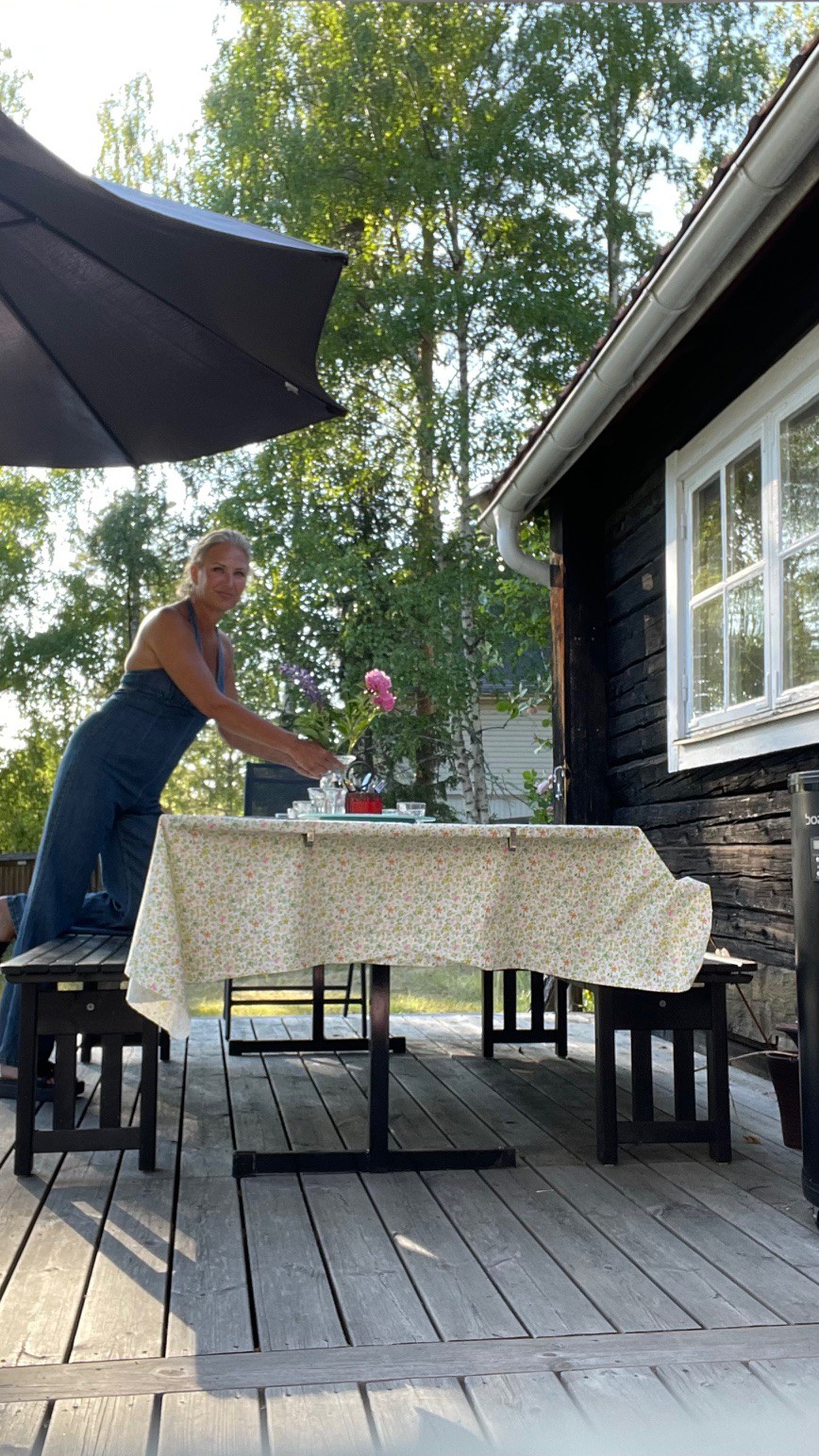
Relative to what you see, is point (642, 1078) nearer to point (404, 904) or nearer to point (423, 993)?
point (404, 904)

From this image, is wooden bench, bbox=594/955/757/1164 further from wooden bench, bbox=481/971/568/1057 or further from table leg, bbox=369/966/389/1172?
wooden bench, bbox=481/971/568/1057

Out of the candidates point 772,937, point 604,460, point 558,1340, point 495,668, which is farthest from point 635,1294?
point 495,668

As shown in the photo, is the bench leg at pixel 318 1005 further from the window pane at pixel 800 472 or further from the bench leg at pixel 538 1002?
the window pane at pixel 800 472

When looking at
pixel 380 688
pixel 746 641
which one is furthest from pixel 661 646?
pixel 380 688

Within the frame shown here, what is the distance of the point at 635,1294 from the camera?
205 centimetres

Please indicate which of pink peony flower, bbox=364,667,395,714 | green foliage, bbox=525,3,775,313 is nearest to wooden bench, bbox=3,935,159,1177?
pink peony flower, bbox=364,667,395,714

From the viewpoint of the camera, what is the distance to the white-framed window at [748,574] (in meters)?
3.66

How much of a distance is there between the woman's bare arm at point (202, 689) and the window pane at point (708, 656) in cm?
169

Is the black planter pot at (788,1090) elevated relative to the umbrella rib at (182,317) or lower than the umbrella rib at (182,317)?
lower

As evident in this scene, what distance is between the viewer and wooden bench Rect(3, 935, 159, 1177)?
2.70 metres

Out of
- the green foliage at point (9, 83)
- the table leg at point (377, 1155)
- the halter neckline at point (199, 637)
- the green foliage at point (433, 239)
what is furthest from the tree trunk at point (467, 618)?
the table leg at point (377, 1155)

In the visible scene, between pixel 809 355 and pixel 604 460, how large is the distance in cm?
219

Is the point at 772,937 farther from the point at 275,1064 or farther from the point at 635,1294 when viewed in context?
the point at 635,1294

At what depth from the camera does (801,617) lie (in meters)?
3.71
